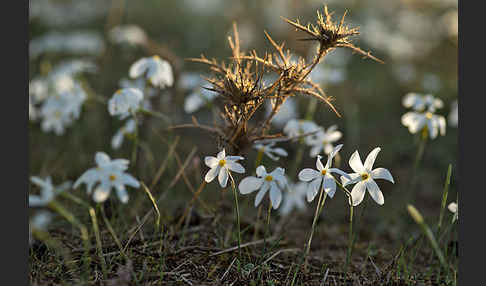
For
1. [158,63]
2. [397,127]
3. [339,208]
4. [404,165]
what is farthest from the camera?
[397,127]

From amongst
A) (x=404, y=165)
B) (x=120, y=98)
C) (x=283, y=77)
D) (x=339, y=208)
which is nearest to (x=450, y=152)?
(x=404, y=165)

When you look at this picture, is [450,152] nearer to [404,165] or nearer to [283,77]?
[404,165]

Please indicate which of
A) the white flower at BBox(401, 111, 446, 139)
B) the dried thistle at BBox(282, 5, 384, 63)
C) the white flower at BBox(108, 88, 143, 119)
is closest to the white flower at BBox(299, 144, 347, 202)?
the dried thistle at BBox(282, 5, 384, 63)

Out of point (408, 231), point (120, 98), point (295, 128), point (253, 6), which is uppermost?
point (253, 6)

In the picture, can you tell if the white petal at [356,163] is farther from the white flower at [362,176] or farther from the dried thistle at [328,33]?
the dried thistle at [328,33]

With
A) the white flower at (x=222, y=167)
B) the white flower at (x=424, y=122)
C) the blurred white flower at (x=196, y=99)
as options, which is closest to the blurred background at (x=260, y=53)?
the blurred white flower at (x=196, y=99)

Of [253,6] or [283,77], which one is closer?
[283,77]

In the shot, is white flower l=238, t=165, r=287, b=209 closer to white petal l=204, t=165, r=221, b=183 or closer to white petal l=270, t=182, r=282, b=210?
white petal l=270, t=182, r=282, b=210
